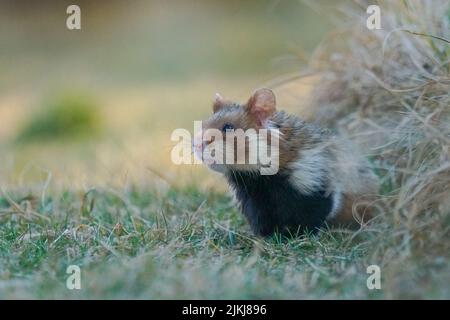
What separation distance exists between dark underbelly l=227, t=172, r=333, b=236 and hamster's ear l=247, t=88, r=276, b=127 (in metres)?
0.34

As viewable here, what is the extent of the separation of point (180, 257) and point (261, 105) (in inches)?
39.2

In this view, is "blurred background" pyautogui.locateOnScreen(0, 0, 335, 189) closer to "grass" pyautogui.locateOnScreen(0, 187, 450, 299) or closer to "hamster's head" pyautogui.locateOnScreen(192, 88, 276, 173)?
"grass" pyautogui.locateOnScreen(0, 187, 450, 299)

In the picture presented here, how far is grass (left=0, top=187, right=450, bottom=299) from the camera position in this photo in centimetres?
373

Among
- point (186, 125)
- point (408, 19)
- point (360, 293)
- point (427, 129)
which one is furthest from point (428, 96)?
→ point (186, 125)

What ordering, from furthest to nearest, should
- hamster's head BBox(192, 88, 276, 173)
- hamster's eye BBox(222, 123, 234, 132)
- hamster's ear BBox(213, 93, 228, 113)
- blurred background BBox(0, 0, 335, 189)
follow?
blurred background BBox(0, 0, 335, 189), hamster's ear BBox(213, 93, 228, 113), hamster's eye BBox(222, 123, 234, 132), hamster's head BBox(192, 88, 276, 173)

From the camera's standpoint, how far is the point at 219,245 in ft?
15.0

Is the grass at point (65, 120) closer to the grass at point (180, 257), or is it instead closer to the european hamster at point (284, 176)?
the grass at point (180, 257)

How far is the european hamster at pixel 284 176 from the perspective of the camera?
4574 millimetres

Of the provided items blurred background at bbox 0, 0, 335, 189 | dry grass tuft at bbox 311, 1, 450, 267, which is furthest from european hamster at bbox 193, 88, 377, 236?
blurred background at bbox 0, 0, 335, 189

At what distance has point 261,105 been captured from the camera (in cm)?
462

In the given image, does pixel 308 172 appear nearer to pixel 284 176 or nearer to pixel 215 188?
pixel 284 176

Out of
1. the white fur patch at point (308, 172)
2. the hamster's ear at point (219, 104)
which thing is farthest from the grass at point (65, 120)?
the white fur patch at point (308, 172)

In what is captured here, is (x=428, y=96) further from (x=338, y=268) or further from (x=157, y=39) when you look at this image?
(x=157, y=39)

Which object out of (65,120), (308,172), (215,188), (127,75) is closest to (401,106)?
(308,172)
